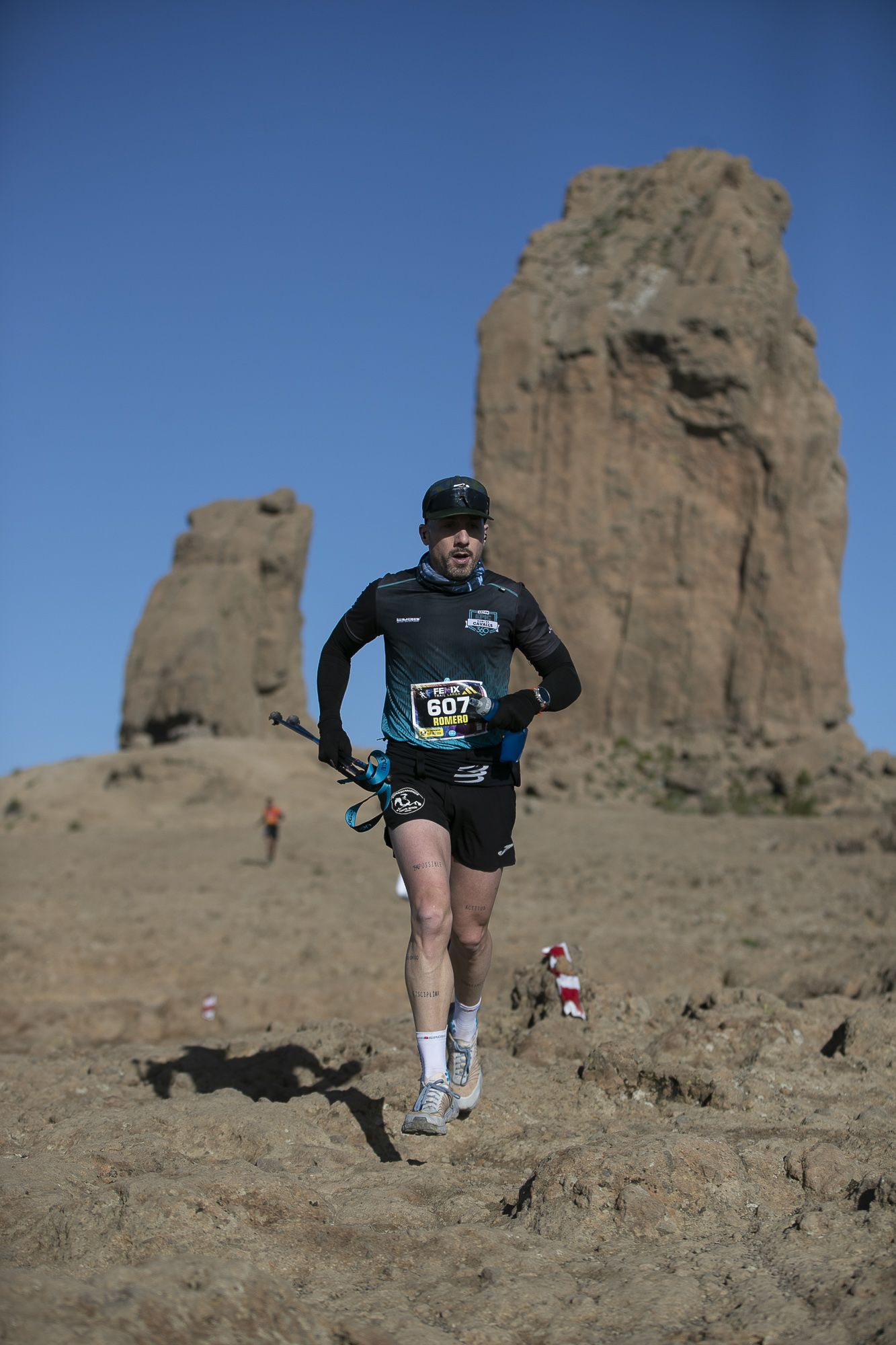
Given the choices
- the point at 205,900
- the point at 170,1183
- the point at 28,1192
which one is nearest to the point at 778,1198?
the point at 170,1183

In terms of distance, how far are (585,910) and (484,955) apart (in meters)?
8.78

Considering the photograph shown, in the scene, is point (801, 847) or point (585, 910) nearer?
point (585, 910)

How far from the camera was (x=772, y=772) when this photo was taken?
28.8 m

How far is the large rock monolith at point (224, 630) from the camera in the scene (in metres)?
39.0

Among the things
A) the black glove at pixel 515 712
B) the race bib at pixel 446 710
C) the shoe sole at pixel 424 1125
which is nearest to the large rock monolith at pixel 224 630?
the race bib at pixel 446 710

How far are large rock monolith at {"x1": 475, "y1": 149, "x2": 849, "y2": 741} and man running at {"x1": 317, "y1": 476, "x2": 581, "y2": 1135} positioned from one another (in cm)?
2743

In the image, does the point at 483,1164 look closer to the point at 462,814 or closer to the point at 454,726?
the point at 462,814

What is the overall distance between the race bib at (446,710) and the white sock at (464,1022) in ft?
3.07

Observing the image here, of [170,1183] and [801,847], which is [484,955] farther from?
[801,847]

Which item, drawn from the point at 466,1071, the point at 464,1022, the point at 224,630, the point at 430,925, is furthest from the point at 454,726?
the point at 224,630

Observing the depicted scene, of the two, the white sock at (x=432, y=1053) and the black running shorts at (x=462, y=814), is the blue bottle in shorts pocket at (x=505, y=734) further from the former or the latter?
the white sock at (x=432, y=1053)

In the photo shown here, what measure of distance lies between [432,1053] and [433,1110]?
0.77 feet

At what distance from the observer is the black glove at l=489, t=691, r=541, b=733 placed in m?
4.35

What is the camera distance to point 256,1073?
5.73 m
